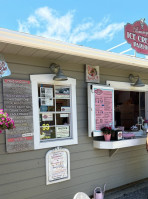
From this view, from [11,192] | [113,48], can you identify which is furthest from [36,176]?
[113,48]

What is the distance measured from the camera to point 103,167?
3.53 metres

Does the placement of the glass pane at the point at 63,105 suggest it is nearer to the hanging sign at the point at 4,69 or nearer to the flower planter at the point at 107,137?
the flower planter at the point at 107,137

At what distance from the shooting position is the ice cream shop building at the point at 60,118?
258 centimetres

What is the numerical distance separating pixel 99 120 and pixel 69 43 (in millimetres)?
1540

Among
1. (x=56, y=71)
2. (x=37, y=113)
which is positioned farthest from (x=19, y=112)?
(x=56, y=71)

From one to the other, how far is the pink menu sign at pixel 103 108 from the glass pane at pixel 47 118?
828 millimetres

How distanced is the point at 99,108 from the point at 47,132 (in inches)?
42.6

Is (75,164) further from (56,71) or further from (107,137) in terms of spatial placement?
(56,71)

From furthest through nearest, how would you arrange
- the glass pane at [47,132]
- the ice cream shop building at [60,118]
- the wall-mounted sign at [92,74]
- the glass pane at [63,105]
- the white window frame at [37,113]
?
the wall-mounted sign at [92,74], the glass pane at [63,105], the glass pane at [47,132], the white window frame at [37,113], the ice cream shop building at [60,118]

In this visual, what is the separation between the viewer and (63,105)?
319 cm

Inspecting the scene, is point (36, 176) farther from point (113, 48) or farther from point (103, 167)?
point (113, 48)

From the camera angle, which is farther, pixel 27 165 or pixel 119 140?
pixel 119 140

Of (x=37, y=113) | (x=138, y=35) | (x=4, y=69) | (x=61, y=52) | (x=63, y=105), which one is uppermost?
(x=138, y=35)

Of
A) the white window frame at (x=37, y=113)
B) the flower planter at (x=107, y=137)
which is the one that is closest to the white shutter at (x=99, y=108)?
the flower planter at (x=107, y=137)
